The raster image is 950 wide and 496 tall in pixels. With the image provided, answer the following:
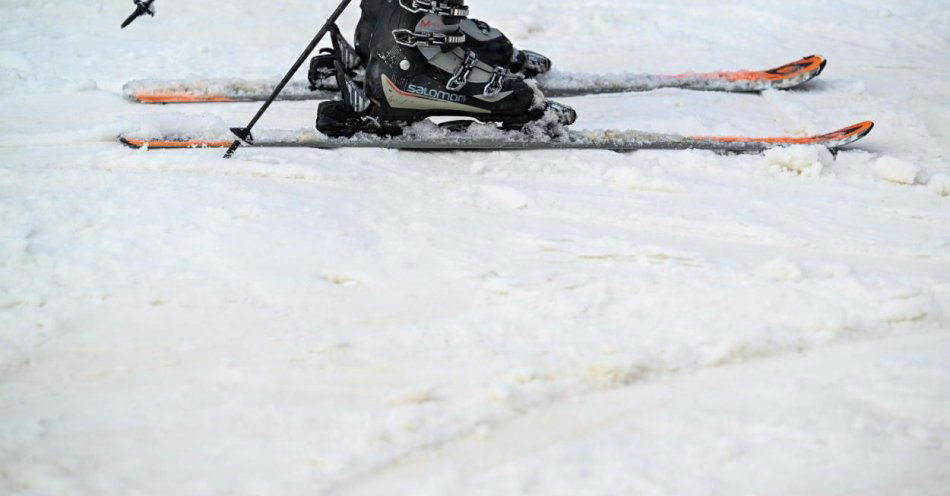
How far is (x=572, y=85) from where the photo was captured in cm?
506

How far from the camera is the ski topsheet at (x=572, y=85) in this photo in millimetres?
4887

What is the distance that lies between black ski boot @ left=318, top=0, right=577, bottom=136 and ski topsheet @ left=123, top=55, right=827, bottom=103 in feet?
2.25

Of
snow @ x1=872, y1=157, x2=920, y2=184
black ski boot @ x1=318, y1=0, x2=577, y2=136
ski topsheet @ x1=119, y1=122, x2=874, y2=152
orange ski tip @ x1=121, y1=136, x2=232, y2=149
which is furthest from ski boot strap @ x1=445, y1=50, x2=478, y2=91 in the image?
snow @ x1=872, y1=157, x2=920, y2=184

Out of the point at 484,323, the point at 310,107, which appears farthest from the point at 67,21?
the point at 484,323

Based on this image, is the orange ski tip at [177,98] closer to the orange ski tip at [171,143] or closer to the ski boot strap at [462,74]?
the orange ski tip at [171,143]

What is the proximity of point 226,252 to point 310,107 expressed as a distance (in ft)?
7.33

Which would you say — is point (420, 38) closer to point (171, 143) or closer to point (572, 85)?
point (171, 143)

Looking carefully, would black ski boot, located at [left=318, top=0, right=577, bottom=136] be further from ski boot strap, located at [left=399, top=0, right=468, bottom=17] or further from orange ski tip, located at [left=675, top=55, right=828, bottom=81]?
orange ski tip, located at [left=675, top=55, right=828, bottom=81]

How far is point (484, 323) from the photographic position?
252cm

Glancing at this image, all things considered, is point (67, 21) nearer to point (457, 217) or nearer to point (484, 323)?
point (457, 217)

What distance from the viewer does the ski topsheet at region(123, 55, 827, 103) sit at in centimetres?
489

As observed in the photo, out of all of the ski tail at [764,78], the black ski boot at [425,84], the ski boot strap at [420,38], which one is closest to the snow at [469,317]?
the black ski boot at [425,84]

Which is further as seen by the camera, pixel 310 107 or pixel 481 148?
pixel 310 107

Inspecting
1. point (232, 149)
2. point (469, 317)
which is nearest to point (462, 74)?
point (232, 149)
